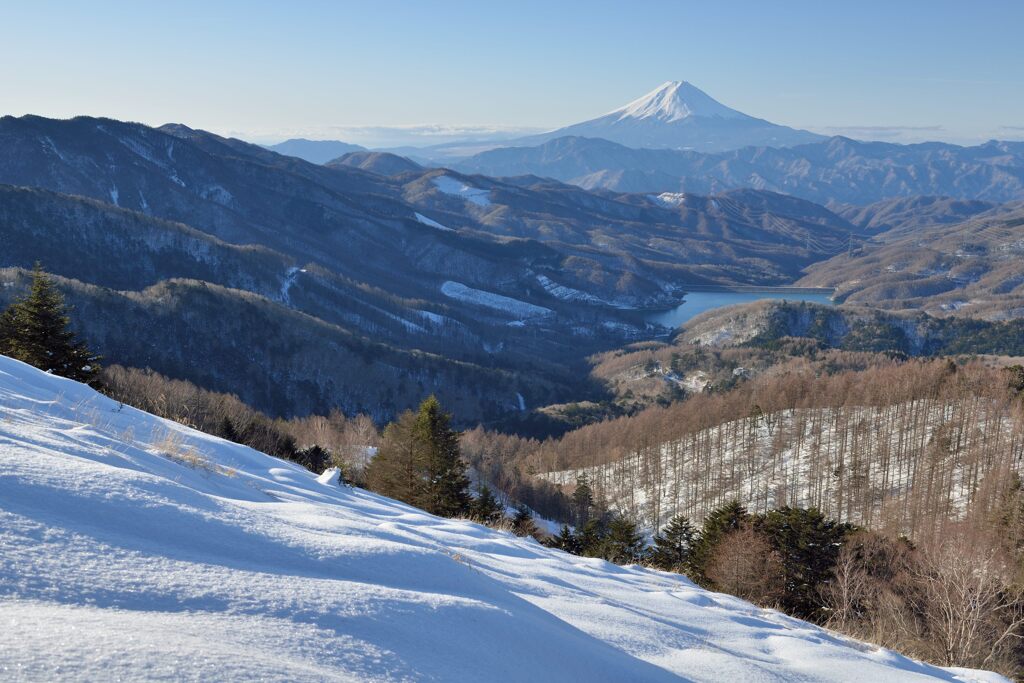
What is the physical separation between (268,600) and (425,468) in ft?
82.0

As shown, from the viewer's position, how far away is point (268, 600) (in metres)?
5.28

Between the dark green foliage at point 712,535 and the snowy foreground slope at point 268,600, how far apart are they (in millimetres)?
21059

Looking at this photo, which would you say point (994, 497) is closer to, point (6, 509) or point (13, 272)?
point (6, 509)

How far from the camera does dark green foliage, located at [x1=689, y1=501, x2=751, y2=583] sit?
105ft

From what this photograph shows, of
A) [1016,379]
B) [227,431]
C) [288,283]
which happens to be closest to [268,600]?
[227,431]

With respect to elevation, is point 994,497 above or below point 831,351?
below

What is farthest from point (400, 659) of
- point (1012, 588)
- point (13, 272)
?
point (13, 272)

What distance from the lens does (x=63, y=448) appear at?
321 inches

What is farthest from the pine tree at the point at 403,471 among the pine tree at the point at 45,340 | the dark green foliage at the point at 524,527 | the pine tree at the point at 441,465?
the pine tree at the point at 45,340

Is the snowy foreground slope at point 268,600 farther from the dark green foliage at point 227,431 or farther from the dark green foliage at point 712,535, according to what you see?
the dark green foliage at point 712,535

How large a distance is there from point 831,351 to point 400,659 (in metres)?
173

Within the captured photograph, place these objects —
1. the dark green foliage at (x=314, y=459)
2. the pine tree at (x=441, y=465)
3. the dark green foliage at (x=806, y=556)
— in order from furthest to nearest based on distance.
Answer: the dark green foliage at (x=314, y=459) → the dark green foliage at (x=806, y=556) → the pine tree at (x=441, y=465)

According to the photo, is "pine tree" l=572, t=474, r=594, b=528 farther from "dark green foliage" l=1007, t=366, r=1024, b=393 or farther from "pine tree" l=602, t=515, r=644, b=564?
"dark green foliage" l=1007, t=366, r=1024, b=393

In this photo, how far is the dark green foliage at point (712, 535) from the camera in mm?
31906
